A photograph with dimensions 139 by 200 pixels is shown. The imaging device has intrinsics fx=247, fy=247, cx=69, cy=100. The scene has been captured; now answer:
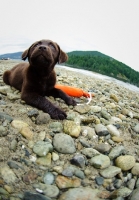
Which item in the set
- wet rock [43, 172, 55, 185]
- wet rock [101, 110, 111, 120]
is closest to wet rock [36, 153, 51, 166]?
wet rock [43, 172, 55, 185]

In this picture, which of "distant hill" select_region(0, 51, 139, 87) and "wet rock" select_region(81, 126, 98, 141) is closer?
"wet rock" select_region(81, 126, 98, 141)

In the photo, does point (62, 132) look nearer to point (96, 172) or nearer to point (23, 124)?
point (23, 124)

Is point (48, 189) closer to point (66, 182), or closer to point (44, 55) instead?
point (66, 182)

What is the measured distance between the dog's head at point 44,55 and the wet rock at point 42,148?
1553mm

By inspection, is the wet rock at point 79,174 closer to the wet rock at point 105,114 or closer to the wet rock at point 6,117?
the wet rock at point 6,117

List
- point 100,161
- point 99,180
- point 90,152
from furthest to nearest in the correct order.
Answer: point 90,152, point 100,161, point 99,180

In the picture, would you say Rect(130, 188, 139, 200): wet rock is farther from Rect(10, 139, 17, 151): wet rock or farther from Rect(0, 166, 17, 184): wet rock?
Rect(10, 139, 17, 151): wet rock

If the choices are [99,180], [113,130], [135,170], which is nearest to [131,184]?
[135,170]

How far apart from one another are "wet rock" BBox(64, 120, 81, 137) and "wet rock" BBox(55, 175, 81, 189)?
81 cm

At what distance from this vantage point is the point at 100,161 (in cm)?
276

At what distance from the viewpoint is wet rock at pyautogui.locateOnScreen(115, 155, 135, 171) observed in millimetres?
2791

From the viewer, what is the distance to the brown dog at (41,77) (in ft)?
12.5

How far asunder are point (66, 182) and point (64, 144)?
57cm

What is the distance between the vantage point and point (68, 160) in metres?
2.73
